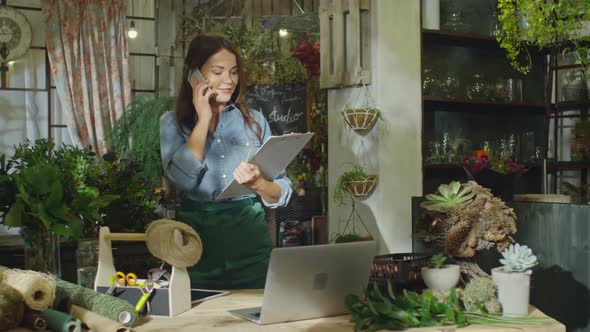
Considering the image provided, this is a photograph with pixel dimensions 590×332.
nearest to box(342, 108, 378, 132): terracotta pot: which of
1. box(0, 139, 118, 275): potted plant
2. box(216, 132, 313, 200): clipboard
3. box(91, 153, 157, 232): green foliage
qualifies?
box(216, 132, 313, 200): clipboard

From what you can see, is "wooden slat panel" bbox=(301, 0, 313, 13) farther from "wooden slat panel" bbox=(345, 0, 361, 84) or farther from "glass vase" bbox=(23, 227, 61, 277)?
"glass vase" bbox=(23, 227, 61, 277)

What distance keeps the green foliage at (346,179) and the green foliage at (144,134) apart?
1183 millimetres

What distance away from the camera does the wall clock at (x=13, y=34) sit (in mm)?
6609

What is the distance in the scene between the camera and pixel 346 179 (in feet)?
15.2

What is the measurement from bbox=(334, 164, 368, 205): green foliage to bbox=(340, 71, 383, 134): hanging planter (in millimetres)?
261

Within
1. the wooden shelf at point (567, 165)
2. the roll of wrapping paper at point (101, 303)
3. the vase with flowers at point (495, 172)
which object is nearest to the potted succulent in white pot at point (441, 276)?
the roll of wrapping paper at point (101, 303)

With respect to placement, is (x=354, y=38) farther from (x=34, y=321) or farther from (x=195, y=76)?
(x=34, y=321)

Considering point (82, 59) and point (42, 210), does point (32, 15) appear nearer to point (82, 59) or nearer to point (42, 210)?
point (82, 59)

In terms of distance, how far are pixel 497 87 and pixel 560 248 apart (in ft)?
7.49

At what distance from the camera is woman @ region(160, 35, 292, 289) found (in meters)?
3.58

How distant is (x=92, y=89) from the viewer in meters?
6.85

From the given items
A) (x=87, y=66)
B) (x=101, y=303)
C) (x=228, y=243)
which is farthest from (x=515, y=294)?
(x=87, y=66)

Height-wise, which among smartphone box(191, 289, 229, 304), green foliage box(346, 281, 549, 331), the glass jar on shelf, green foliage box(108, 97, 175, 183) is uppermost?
the glass jar on shelf

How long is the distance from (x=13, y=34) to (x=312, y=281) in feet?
18.2
